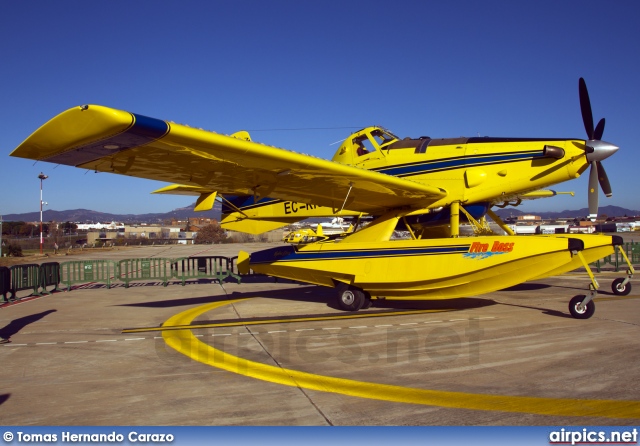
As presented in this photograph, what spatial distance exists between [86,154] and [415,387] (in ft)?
17.9

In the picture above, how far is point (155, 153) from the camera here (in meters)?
7.46

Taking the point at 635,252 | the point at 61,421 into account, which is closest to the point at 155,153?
the point at 61,421

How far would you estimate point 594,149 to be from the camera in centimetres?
1013

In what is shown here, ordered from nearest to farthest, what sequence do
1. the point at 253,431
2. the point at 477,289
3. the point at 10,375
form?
the point at 253,431, the point at 10,375, the point at 477,289

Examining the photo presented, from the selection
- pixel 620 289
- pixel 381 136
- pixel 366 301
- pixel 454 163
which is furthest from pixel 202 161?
pixel 620 289

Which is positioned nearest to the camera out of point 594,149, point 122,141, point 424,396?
point 424,396


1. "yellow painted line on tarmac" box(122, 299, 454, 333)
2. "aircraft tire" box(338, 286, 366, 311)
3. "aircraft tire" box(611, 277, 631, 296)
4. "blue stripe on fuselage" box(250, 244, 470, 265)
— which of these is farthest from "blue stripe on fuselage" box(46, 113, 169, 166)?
"aircraft tire" box(611, 277, 631, 296)

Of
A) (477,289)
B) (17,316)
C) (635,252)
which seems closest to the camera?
(477,289)

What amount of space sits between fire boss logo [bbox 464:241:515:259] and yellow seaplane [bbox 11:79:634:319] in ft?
0.06

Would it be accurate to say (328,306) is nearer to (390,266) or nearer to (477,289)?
(390,266)

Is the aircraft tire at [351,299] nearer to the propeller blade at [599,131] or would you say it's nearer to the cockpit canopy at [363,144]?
the cockpit canopy at [363,144]

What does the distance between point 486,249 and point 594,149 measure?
3.44m

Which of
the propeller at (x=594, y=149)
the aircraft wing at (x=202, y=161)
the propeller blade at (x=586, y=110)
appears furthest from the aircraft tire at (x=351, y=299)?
the propeller blade at (x=586, y=110)

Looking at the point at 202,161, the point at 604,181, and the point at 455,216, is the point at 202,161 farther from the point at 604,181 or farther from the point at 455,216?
the point at 604,181
